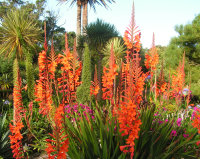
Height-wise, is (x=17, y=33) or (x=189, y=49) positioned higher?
(x=189, y=49)

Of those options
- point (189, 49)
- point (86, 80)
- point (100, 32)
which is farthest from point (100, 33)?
point (189, 49)

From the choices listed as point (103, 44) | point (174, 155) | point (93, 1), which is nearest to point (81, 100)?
point (103, 44)

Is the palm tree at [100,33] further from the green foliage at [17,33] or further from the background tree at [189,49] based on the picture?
the green foliage at [17,33]

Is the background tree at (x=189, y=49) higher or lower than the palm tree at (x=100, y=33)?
lower

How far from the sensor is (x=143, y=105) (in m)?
2.64

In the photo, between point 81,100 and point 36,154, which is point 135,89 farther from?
point 81,100

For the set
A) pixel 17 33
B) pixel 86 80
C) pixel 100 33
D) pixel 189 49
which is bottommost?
pixel 86 80

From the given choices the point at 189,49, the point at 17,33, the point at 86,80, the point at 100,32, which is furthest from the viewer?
the point at 100,32

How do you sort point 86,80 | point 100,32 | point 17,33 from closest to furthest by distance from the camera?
point 17,33
point 86,80
point 100,32

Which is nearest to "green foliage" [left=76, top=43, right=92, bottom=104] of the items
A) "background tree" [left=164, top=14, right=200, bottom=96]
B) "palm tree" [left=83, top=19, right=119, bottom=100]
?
"palm tree" [left=83, top=19, right=119, bottom=100]

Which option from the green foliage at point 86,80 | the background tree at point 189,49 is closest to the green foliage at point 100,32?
the green foliage at point 86,80

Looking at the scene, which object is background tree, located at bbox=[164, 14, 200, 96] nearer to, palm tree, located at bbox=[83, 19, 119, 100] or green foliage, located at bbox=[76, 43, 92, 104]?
palm tree, located at bbox=[83, 19, 119, 100]

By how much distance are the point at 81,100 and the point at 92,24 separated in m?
6.40

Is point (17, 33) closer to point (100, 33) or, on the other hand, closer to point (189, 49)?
point (100, 33)
